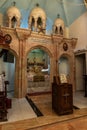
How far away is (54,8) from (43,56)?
4057mm

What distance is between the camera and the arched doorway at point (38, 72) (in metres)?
8.48

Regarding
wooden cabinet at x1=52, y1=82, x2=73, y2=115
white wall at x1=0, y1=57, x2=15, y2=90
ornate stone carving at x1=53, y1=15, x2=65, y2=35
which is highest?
ornate stone carving at x1=53, y1=15, x2=65, y2=35

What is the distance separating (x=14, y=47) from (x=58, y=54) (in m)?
2.83

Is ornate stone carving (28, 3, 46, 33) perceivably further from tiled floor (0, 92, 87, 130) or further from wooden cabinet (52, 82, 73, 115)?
tiled floor (0, 92, 87, 130)

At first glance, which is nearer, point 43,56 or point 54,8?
point 54,8

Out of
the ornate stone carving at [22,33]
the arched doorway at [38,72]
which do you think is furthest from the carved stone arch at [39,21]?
the ornate stone carving at [22,33]

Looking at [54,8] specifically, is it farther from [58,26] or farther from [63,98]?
[63,98]

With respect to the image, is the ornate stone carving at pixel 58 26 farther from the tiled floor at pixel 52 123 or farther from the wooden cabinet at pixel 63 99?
the tiled floor at pixel 52 123

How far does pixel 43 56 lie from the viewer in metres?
11.4

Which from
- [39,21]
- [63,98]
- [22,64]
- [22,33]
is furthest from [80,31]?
[63,98]

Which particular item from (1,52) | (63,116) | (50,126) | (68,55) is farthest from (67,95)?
(1,52)

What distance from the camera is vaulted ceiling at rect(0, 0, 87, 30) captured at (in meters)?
8.52

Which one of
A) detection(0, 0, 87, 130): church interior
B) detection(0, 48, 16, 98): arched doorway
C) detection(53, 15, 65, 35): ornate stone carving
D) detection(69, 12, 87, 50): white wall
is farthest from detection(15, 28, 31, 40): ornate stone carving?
detection(69, 12, 87, 50): white wall

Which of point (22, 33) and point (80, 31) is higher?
point (80, 31)
